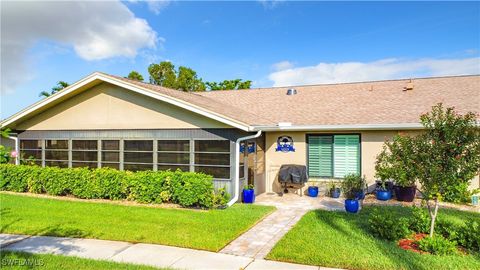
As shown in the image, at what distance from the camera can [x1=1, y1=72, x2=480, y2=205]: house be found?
37.3 ft

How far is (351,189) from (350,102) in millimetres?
4735

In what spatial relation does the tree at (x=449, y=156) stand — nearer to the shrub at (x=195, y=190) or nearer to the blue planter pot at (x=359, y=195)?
the blue planter pot at (x=359, y=195)

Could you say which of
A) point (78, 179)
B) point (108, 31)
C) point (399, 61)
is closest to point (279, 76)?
point (399, 61)

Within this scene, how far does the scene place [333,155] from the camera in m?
12.8

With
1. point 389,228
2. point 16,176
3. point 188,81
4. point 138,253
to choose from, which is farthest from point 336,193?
point 188,81

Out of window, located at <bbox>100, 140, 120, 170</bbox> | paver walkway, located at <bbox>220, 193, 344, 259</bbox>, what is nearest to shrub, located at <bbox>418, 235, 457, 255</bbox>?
paver walkway, located at <bbox>220, 193, 344, 259</bbox>

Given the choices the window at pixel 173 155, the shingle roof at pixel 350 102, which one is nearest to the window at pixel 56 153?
the shingle roof at pixel 350 102

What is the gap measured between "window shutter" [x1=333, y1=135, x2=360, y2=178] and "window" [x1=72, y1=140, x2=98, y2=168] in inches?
372

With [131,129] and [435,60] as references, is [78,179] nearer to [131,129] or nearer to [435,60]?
[131,129]

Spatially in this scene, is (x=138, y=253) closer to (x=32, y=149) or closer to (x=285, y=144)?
(x=285, y=144)

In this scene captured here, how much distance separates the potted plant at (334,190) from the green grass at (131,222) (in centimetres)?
328

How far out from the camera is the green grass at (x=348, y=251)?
559 cm

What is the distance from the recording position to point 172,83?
121ft

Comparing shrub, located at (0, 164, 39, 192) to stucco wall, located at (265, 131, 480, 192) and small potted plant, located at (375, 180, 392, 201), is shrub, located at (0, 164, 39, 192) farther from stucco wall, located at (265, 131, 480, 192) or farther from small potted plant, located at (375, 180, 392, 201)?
small potted plant, located at (375, 180, 392, 201)
